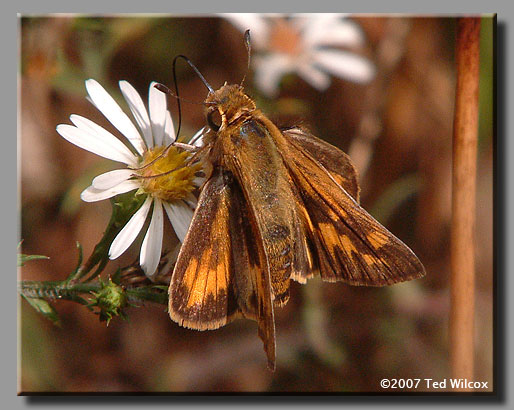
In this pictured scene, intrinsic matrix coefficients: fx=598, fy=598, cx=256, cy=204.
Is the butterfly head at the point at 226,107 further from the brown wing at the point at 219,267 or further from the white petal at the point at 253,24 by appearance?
the white petal at the point at 253,24

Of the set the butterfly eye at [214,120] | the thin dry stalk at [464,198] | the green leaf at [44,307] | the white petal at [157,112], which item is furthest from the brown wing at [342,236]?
the green leaf at [44,307]

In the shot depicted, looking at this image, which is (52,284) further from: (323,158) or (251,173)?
(323,158)

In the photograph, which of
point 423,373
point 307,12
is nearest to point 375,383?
point 423,373

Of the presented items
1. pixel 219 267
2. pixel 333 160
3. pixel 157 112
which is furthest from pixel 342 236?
pixel 157 112

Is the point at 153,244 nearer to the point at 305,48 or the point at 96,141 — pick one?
the point at 96,141

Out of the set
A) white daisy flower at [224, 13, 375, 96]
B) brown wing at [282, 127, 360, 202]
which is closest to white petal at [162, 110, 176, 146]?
brown wing at [282, 127, 360, 202]

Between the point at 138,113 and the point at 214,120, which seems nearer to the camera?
the point at 214,120
